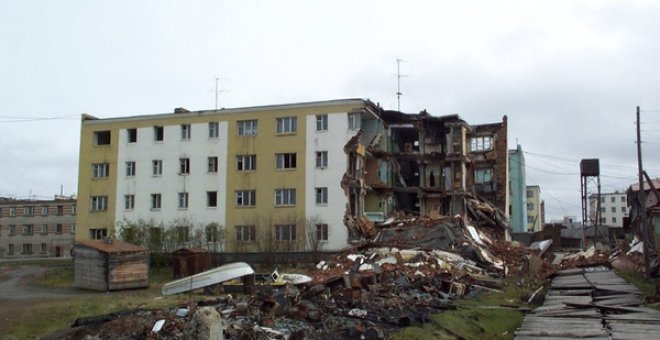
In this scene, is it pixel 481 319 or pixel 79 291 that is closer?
pixel 481 319

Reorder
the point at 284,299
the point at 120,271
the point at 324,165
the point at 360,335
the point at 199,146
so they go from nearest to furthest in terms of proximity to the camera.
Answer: the point at 360,335
the point at 284,299
the point at 120,271
the point at 324,165
the point at 199,146

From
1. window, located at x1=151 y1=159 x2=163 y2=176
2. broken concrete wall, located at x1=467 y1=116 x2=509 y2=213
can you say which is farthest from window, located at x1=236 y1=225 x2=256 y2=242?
broken concrete wall, located at x1=467 y1=116 x2=509 y2=213

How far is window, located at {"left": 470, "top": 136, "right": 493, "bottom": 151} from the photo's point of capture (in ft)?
175

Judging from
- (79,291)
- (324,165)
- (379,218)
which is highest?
(324,165)

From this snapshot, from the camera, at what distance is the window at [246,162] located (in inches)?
1707

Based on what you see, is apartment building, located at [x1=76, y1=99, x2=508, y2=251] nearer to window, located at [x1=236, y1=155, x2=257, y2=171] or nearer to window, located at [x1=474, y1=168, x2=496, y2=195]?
window, located at [x1=236, y1=155, x2=257, y2=171]

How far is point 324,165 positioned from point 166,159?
41.2ft

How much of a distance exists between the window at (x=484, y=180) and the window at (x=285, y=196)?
1886 centimetres

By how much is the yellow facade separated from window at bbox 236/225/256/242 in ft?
1.02

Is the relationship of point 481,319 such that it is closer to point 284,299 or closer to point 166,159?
point 284,299

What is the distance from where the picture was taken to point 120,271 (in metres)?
24.6

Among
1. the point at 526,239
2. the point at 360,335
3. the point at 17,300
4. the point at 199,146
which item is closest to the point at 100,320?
the point at 360,335

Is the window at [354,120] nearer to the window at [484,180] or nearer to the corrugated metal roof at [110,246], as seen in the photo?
the window at [484,180]

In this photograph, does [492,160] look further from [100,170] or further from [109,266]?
[109,266]
